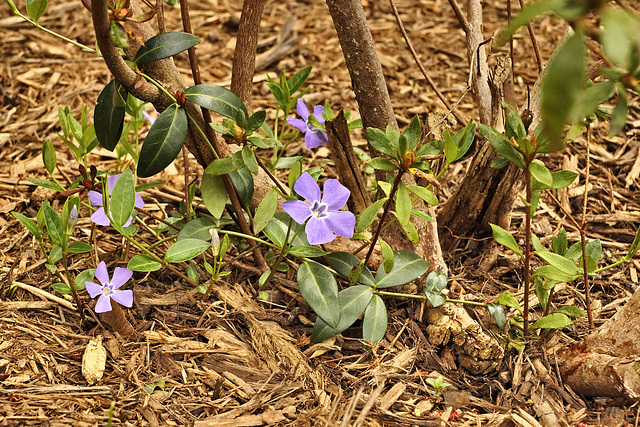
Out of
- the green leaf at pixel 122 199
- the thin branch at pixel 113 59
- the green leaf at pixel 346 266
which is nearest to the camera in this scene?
the thin branch at pixel 113 59

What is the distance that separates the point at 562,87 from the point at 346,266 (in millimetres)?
1047

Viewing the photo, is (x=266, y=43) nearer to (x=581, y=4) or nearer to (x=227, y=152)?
(x=227, y=152)

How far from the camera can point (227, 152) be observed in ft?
5.85

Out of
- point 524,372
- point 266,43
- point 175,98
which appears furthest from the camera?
point 266,43

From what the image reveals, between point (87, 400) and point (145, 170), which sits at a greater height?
point (145, 170)

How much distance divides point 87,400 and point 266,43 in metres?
2.34

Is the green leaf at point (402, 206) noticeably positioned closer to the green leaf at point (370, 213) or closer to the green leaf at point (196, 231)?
the green leaf at point (370, 213)

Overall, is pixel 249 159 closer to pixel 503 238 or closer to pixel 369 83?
pixel 369 83

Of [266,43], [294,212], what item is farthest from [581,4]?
[266,43]

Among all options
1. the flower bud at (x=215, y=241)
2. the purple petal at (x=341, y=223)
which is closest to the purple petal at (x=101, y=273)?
the flower bud at (x=215, y=241)

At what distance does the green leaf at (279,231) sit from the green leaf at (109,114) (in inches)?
19.8

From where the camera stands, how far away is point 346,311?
159 centimetres

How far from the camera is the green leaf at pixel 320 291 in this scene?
151 cm

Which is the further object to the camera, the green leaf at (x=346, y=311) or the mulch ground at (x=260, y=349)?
the green leaf at (x=346, y=311)
